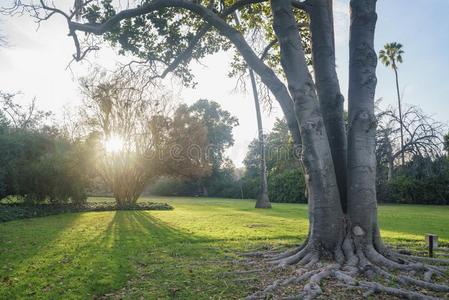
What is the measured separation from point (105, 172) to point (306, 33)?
18.1 m

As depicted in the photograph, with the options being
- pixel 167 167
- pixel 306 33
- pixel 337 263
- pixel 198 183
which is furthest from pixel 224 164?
pixel 337 263

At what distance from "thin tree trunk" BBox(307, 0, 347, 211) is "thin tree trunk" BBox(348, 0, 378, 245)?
0.28m

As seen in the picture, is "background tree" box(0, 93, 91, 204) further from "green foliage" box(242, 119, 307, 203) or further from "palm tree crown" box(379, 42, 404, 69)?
"palm tree crown" box(379, 42, 404, 69)

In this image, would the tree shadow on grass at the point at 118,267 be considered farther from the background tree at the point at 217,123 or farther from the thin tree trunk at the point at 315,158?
the background tree at the point at 217,123

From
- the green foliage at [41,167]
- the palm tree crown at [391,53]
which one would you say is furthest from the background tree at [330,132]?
the palm tree crown at [391,53]

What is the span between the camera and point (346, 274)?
16.6ft

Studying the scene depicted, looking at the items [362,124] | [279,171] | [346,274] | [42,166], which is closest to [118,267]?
[346,274]

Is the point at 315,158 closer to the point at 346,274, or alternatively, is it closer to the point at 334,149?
the point at 334,149

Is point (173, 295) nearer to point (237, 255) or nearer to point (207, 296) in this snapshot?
point (207, 296)

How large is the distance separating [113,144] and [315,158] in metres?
19.5

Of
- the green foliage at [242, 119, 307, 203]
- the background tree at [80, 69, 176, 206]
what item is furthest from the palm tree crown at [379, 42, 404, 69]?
the background tree at [80, 69, 176, 206]

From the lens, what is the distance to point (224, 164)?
2163 inches

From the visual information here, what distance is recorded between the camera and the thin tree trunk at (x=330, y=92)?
21.0 ft

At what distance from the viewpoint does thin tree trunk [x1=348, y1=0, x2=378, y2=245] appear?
5805 millimetres
